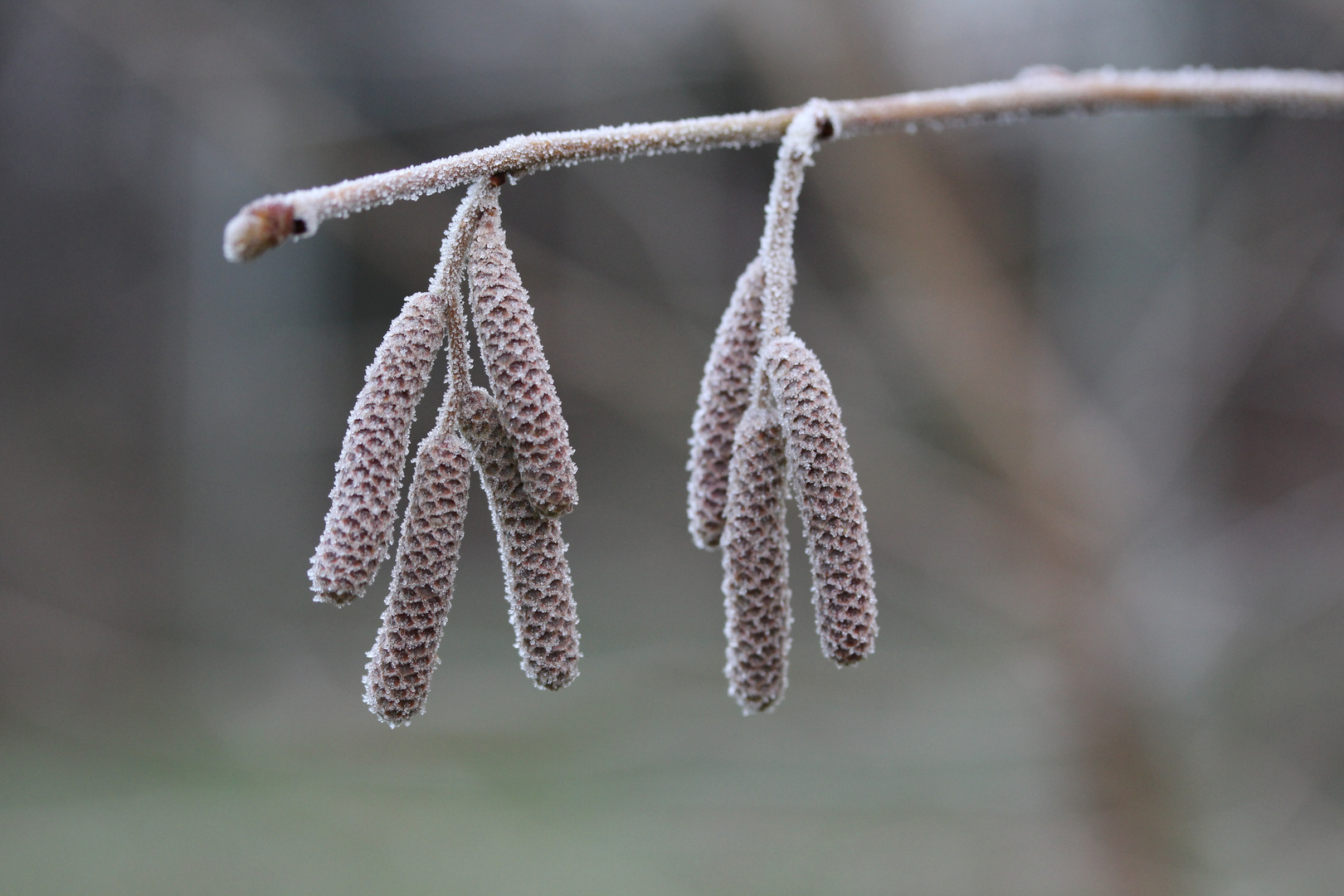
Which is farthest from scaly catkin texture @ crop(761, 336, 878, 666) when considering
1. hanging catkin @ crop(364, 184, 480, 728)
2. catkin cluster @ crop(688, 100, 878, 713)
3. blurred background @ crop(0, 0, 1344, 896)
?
blurred background @ crop(0, 0, 1344, 896)

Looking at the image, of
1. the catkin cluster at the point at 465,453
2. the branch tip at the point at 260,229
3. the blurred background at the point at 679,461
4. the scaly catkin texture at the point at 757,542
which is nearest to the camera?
the branch tip at the point at 260,229

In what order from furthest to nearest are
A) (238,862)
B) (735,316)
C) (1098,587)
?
(238,862) < (1098,587) < (735,316)

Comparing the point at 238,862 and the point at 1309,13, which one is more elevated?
the point at 1309,13

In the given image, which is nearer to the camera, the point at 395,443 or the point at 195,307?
the point at 395,443

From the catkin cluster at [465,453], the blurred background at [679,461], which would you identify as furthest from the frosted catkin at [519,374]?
the blurred background at [679,461]

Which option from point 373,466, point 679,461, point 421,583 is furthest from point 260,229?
point 679,461


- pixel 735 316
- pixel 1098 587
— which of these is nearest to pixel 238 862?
pixel 1098 587

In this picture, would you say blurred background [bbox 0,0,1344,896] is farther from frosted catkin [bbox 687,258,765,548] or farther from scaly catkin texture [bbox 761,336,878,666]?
scaly catkin texture [bbox 761,336,878,666]

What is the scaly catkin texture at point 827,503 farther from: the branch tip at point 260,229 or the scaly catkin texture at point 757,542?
the branch tip at point 260,229

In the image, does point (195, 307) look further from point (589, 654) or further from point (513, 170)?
point (513, 170)
